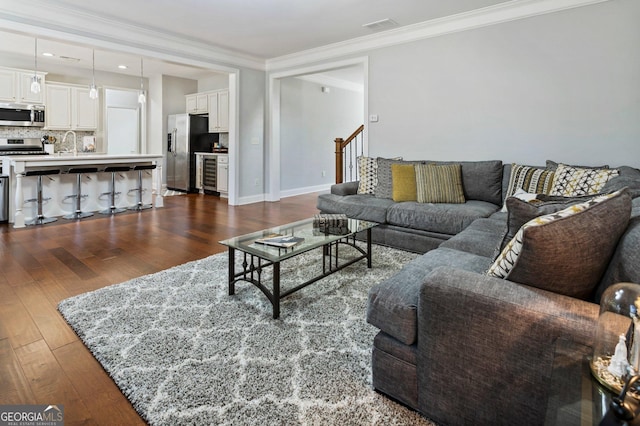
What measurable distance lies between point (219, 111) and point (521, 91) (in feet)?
18.8

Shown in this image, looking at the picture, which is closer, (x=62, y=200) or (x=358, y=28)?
(x=358, y=28)

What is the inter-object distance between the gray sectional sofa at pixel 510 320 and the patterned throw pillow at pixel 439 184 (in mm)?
2387

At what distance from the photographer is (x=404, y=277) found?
173cm

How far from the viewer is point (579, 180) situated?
3.20m

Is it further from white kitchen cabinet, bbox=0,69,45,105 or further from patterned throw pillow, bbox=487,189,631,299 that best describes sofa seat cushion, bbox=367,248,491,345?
white kitchen cabinet, bbox=0,69,45,105

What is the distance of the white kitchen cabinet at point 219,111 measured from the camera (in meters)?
7.63

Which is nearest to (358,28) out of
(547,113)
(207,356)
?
(547,113)

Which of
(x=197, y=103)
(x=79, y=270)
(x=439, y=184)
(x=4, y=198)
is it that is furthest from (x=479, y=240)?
(x=197, y=103)

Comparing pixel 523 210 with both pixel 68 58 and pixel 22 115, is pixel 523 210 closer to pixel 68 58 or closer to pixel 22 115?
pixel 68 58

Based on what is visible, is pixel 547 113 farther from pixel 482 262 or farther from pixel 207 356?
pixel 207 356

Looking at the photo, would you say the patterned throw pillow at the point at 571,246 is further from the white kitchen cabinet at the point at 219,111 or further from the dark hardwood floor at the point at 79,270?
the white kitchen cabinet at the point at 219,111

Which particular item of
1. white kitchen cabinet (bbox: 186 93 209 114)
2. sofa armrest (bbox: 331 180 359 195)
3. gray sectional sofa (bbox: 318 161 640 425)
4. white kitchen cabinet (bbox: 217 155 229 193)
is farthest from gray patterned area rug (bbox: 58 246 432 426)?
white kitchen cabinet (bbox: 186 93 209 114)

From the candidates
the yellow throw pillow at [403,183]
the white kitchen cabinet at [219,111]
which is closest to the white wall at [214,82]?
the white kitchen cabinet at [219,111]

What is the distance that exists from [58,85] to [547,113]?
862 centimetres
